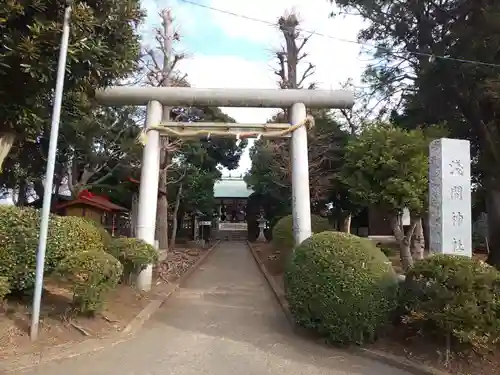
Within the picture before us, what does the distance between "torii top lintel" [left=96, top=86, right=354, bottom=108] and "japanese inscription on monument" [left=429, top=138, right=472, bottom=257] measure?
3.30 m

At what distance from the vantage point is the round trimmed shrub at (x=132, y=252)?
934 cm

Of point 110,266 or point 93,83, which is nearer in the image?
point 110,266

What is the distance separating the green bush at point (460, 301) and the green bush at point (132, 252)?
210 inches

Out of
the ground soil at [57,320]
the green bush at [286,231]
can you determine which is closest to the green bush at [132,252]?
the ground soil at [57,320]

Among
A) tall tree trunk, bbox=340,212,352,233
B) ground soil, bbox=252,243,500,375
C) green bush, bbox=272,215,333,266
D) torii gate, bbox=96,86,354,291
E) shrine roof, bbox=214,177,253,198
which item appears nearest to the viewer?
ground soil, bbox=252,243,500,375

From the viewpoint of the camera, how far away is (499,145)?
1391 cm

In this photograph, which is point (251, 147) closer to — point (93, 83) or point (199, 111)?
point (199, 111)

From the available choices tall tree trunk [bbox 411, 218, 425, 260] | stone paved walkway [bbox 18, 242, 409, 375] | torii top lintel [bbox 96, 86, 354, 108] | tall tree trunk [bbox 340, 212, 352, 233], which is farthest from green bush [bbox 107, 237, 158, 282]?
tall tree trunk [bbox 340, 212, 352, 233]

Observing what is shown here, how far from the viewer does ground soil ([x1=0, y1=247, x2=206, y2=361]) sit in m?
6.22

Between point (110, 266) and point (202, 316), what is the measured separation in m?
2.62

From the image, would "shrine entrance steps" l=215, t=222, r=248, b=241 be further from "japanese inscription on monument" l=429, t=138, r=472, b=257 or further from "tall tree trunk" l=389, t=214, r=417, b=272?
"japanese inscription on monument" l=429, t=138, r=472, b=257

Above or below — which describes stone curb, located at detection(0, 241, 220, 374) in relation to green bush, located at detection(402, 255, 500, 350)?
below

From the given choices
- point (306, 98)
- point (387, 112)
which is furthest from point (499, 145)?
point (306, 98)

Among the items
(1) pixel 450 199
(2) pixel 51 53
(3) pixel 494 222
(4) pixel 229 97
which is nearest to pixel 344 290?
(1) pixel 450 199
